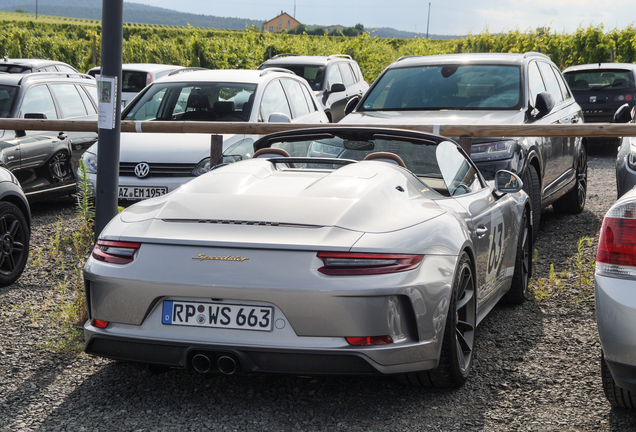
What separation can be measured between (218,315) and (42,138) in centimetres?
672

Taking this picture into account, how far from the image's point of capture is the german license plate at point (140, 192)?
795 cm

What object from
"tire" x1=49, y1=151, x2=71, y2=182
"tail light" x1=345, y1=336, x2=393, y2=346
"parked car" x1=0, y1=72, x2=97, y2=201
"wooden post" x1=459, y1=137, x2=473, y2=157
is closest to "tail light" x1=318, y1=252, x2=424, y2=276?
"tail light" x1=345, y1=336, x2=393, y2=346

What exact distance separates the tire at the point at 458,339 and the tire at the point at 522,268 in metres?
1.51

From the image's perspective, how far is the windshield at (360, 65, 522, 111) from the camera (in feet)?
26.4

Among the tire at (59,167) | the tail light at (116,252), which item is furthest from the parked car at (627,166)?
the tire at (59,167)

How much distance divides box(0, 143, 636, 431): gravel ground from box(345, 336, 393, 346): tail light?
473mm

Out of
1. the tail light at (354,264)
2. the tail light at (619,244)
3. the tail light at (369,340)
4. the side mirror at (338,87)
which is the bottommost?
the tail light at (369,340)

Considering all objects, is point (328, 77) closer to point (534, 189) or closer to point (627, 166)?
point (534, 189)

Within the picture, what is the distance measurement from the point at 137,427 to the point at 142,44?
29.8 m

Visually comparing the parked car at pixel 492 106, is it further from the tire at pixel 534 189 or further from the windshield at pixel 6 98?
the windshield at pixel 6 98

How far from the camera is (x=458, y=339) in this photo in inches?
159

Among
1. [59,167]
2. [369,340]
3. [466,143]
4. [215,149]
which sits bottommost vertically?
[59,167]

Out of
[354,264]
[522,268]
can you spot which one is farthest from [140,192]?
[354,264]

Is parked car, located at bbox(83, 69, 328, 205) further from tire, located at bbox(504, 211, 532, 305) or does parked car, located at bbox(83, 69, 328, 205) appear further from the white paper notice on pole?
tire, located at bbox(504, 211, 532, 305)
